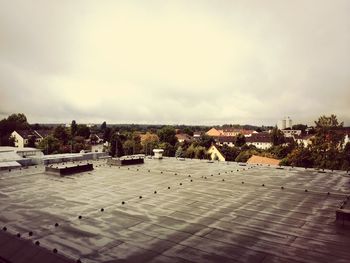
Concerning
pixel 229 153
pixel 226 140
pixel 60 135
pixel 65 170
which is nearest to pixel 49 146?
pixel 60 135

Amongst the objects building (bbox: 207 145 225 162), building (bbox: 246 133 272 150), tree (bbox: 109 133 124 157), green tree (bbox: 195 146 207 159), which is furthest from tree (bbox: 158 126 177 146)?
building (bbox: 246 133 272 150)

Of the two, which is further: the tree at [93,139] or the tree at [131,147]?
the tree at [93,139]

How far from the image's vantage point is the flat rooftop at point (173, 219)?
9.88 meters

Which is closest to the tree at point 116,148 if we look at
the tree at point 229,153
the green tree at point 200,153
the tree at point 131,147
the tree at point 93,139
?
the tree at point 131,147

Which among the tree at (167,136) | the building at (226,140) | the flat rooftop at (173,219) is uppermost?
the tree at (167,136)

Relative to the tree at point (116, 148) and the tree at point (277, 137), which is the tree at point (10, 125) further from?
the tree at point (277, 137)

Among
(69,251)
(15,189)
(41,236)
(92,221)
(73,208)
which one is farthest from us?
(15,189)

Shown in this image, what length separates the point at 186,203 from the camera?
15.8m

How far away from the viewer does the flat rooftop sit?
988 centimetres

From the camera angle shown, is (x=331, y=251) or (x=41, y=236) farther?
(x=41, y=236)

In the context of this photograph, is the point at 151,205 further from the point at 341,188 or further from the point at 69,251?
the point at 341,188

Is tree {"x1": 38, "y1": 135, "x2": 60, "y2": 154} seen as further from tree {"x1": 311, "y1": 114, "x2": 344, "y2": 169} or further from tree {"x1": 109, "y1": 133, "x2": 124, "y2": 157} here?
tree {"x1": 311, "y1": 114, "x2": 344, "y2": 169}

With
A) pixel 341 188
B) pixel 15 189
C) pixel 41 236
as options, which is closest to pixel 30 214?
pixel 41 236

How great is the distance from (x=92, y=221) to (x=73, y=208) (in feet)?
8.07
